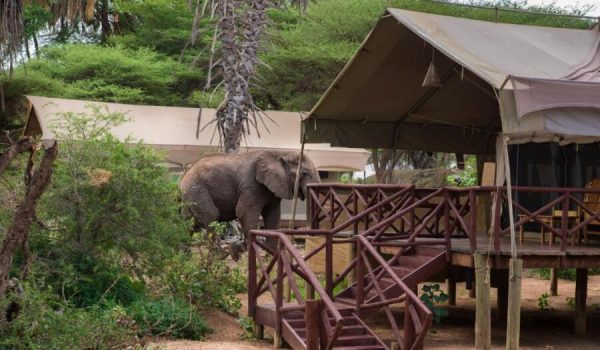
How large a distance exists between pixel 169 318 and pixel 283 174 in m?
5.20

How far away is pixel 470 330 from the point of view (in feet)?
37.4

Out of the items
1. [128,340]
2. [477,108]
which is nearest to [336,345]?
[128,340]

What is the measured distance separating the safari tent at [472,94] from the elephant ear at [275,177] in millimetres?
900

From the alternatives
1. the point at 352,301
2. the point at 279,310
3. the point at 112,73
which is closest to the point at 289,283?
the point at 279,310

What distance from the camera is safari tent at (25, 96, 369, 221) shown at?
19625mm

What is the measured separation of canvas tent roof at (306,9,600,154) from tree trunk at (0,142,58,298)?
4960 mm

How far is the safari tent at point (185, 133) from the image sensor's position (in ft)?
64.4

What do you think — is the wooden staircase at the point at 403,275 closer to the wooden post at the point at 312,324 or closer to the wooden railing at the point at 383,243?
the wooden railing at the point at 383,243

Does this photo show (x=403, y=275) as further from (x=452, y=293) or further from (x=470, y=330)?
(x=452, y=293)

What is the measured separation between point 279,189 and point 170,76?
1476 centimetres

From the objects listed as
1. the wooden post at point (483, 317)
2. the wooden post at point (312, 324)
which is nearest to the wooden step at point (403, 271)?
the wooden post at point (483, 317)

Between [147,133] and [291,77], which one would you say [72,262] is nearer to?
[147,133]

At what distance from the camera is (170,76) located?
93.2ft

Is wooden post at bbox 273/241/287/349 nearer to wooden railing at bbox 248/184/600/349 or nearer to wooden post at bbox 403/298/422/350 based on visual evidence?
wooden railing at bbox 248/184/600/349
